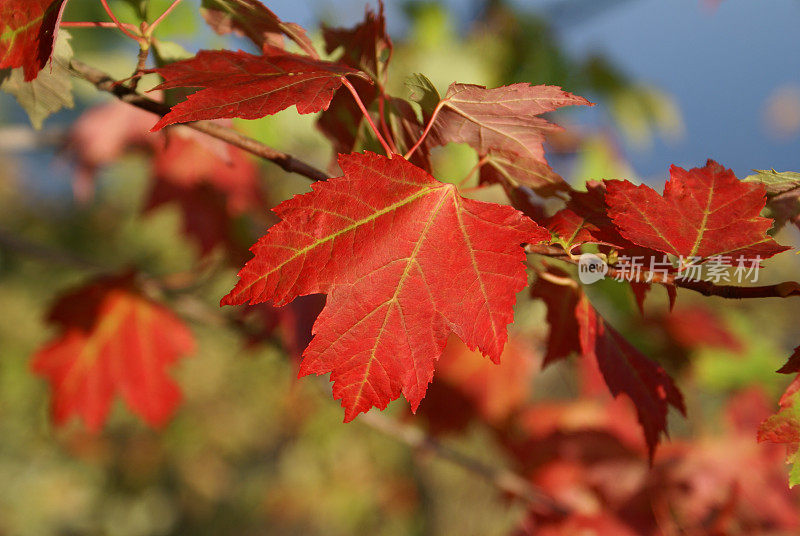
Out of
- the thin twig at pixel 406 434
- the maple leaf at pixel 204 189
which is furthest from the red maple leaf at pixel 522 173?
the maple leaf at pixel 204 189

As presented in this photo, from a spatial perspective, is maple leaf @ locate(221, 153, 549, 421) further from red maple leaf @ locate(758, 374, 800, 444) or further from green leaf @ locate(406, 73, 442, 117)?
red maple leaf @ locate(758, 374, 800, 444)

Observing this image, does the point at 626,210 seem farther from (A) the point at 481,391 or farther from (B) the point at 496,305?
(A) the point at 481,391

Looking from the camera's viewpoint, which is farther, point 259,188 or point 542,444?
point 259,188

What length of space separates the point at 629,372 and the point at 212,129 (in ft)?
1.44

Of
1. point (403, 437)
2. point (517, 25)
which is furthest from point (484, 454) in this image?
point (403, 437)

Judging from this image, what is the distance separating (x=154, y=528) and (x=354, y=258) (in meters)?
3.96

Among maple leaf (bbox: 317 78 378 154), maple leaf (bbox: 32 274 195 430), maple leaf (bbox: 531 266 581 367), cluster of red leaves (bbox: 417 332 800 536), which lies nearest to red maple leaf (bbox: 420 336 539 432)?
cluster of red leaves (bbox: 417 332 800 536)

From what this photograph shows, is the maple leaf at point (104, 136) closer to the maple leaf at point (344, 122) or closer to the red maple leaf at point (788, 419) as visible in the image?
the maple leaf at point (344, 122)

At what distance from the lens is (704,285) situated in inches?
16.8

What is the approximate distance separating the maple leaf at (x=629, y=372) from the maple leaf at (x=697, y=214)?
13 centimetres

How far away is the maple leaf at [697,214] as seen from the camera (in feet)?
1.35

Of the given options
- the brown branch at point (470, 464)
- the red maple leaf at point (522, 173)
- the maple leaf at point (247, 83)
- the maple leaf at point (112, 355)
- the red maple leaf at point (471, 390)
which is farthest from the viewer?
the red maple leaf at point (471, 390)

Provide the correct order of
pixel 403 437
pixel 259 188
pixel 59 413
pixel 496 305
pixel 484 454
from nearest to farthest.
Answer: pixel 496 305 < pixel 403 437 < pixel 59 413 < pixel 259 188 < pixel 484 454

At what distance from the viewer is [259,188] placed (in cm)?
141
